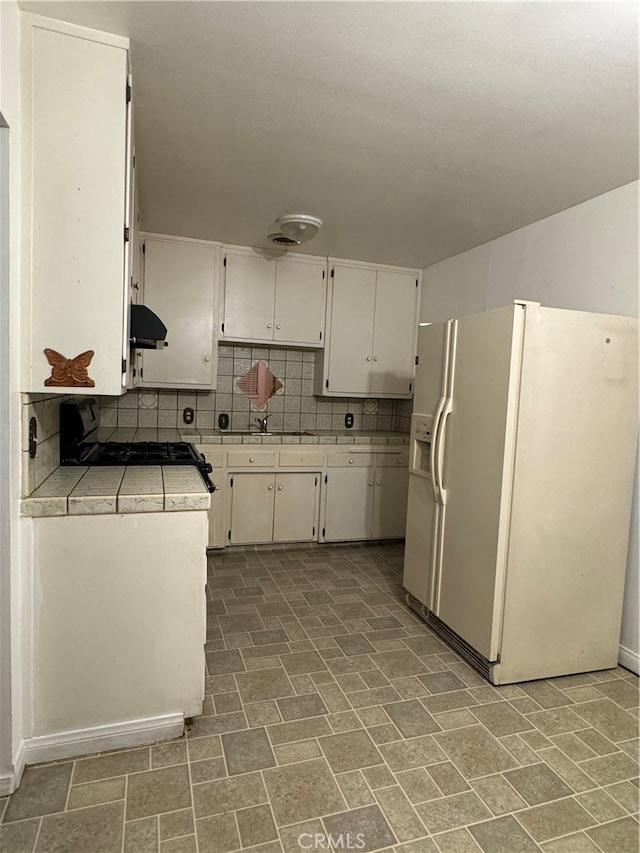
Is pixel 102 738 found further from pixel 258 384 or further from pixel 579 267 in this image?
pixel 579 267

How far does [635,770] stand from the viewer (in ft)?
5.76

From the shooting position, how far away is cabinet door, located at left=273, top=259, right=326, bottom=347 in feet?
12.8

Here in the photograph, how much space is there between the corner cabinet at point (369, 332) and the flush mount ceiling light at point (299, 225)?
0.84m

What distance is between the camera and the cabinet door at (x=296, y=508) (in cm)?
381

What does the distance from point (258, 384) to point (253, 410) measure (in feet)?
0.74

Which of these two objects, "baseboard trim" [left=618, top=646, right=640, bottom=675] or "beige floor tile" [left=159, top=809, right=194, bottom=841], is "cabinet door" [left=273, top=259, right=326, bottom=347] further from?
"beige floor tile" [left=159, top=809, right=194, bottom=841]

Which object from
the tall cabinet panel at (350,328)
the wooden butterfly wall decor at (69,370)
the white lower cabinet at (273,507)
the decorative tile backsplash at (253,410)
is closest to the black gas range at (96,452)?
the wooden butterfly wall decor at (69,370)

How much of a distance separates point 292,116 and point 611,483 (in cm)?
214

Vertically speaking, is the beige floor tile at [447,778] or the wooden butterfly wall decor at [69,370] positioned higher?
the wooden butterfly wall decor at [69,370]

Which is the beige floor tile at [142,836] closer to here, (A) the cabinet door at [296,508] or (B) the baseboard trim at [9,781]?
(B) the baseboard trim at [9,781]

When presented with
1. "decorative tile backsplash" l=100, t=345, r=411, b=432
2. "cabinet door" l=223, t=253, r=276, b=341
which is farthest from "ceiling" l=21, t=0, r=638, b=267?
"decorative tile backsplash" l=100, t=345, r=411, b=432

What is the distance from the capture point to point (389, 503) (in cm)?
411

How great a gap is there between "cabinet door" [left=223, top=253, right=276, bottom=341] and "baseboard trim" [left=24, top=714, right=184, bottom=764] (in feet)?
8.81

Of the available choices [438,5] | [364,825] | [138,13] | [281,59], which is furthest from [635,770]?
[138,13]
